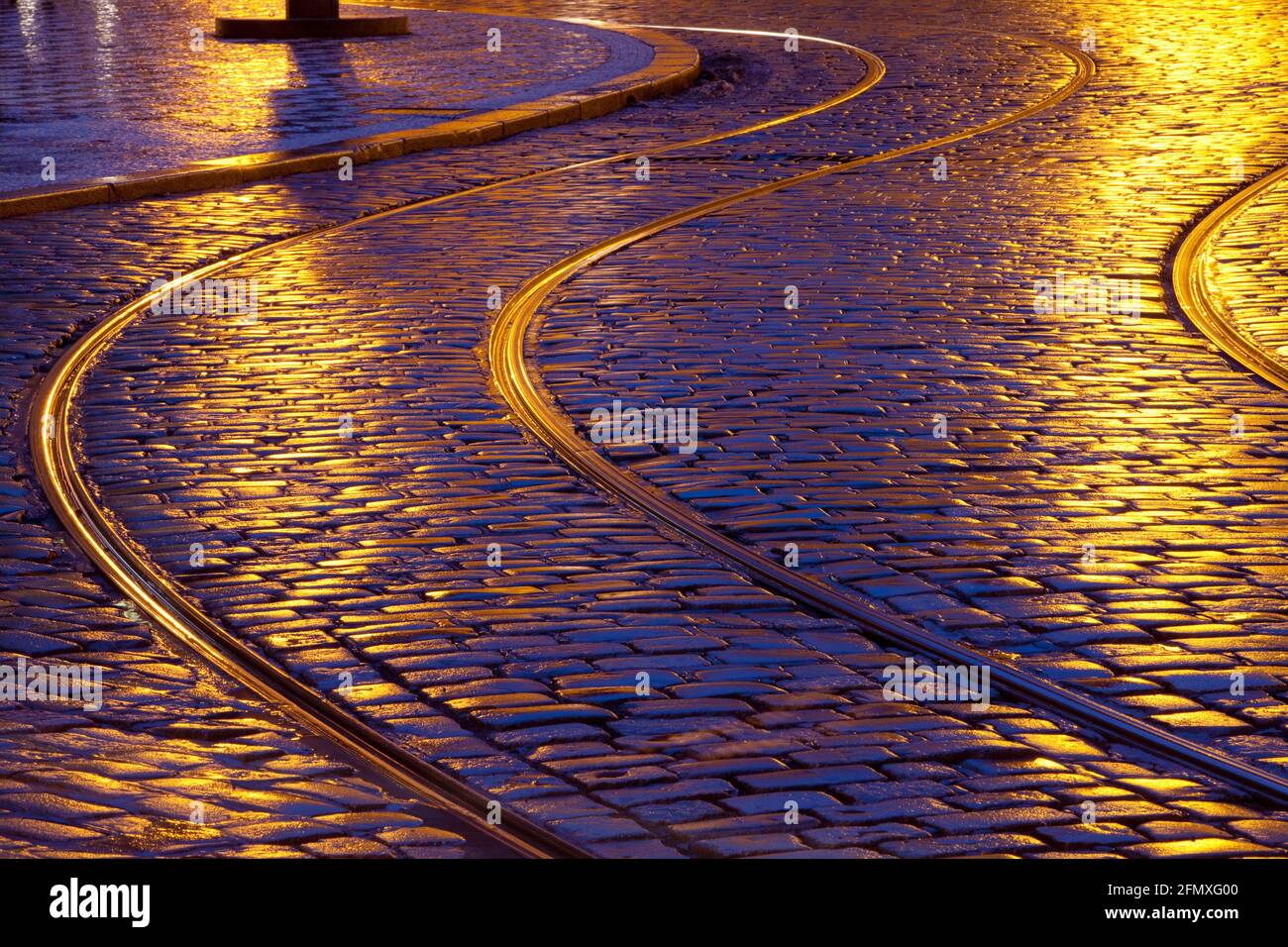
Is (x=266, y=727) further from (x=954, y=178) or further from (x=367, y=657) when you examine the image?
(x=954, y=178)

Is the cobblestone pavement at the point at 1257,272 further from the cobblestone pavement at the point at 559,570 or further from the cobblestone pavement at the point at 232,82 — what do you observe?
the cobblestone pavement at the point at 232,82

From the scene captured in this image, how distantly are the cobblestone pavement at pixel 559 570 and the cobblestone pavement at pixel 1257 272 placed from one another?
0.48 metres

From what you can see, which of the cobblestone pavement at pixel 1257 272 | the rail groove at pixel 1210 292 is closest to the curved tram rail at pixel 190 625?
the rail groove at pixel 1210 292

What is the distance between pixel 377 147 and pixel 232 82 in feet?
14.3

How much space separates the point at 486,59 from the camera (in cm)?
1908

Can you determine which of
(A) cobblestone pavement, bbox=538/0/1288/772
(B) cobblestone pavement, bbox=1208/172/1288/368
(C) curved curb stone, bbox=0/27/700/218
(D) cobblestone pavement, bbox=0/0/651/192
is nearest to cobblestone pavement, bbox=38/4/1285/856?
(A) cobblestone pavement, bbox=538/0/1288/772

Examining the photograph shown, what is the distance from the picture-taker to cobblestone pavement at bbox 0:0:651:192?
1351 centimetres

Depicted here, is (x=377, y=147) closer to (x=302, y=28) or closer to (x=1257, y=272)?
(x=1257, y=272)

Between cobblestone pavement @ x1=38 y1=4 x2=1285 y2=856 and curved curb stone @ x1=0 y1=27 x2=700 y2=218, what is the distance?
196 centimetres

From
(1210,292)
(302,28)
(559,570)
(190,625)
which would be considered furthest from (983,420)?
(302,28)

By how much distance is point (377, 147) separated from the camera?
1340 cm

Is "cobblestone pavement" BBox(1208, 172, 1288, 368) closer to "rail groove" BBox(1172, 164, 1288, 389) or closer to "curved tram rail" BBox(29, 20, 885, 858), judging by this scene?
"rail groove" BBox(1172, 164, 1288, 389)

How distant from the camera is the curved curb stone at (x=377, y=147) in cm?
1164
